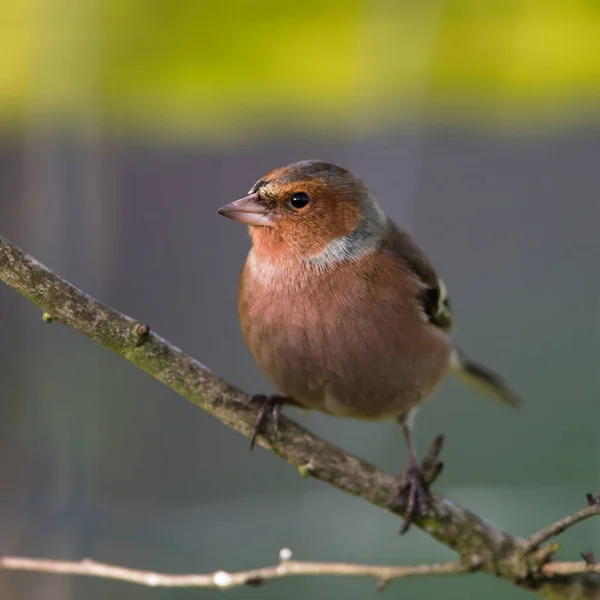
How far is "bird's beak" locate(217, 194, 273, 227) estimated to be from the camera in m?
1.62

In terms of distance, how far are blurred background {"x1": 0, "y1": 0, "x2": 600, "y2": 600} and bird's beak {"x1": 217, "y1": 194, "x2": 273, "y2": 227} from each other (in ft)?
4.30

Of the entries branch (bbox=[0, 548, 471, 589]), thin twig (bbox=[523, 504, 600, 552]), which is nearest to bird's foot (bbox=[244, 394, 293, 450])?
branch (bbox=[0, 548, 471, 589])

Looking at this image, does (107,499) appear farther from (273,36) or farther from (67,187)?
(273,36)

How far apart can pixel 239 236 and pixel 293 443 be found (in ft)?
4.79

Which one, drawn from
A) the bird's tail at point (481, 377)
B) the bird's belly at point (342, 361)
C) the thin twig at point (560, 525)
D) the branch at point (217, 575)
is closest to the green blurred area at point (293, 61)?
the bird's tail at point (481, 377)

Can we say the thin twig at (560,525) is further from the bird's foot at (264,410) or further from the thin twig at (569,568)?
the bird's foot at (264,410)

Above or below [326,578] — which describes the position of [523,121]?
above

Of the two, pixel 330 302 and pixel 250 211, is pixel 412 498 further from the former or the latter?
pixel 250 211

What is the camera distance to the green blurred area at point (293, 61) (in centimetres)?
310

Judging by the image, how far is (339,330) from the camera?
1.64 m

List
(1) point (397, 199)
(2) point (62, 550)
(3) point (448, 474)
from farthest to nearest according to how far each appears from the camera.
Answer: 1. (3) point (448, 474)
2. (1) point (397, 199)
3. (2) point (62, 550)

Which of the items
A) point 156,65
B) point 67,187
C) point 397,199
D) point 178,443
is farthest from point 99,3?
point 178,443

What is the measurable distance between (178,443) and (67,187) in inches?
51.9

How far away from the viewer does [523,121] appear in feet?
11.9
